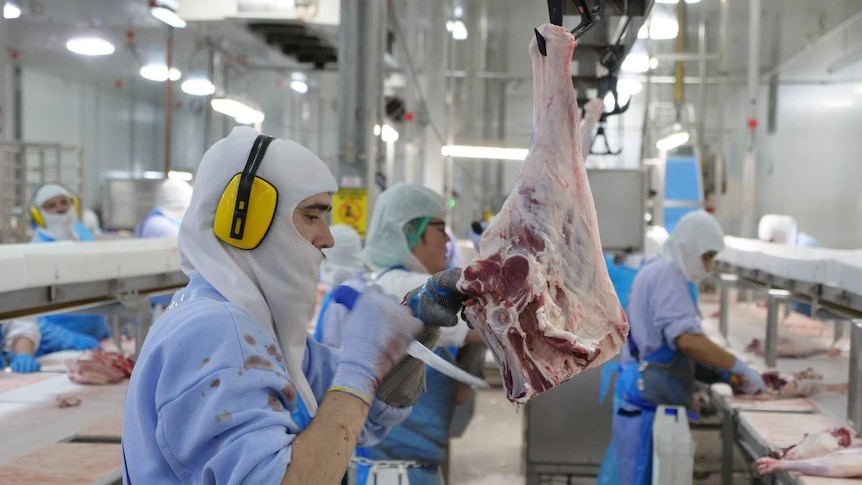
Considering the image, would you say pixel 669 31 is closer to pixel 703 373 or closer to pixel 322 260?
pixel 703 373

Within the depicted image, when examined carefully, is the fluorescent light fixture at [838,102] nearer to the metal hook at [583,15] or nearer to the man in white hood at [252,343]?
the metal hook at [583,15]

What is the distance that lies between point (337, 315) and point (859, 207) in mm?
12591

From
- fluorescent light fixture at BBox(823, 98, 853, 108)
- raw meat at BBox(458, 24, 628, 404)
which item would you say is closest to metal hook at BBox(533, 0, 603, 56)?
raw meat at BBox(458, 24, 628, 404)

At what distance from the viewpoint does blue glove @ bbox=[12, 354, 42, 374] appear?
4555mm

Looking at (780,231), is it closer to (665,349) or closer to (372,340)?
(665,349)

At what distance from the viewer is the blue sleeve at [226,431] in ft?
4.40

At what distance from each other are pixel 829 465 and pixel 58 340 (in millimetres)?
4664

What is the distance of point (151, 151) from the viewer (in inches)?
858

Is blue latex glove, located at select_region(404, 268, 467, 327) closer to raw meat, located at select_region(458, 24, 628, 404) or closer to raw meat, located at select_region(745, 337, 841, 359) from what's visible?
raw meat, located at select_region(458, 24, 628, 404)

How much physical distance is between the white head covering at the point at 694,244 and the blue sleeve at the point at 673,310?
0.35ft

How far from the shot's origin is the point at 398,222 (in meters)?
3.47

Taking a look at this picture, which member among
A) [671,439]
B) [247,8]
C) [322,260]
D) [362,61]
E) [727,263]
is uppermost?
[247,8]

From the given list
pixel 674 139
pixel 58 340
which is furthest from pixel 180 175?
pixel 674 139

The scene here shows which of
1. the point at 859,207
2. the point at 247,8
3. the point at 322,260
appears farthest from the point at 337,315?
the point at 859,207
